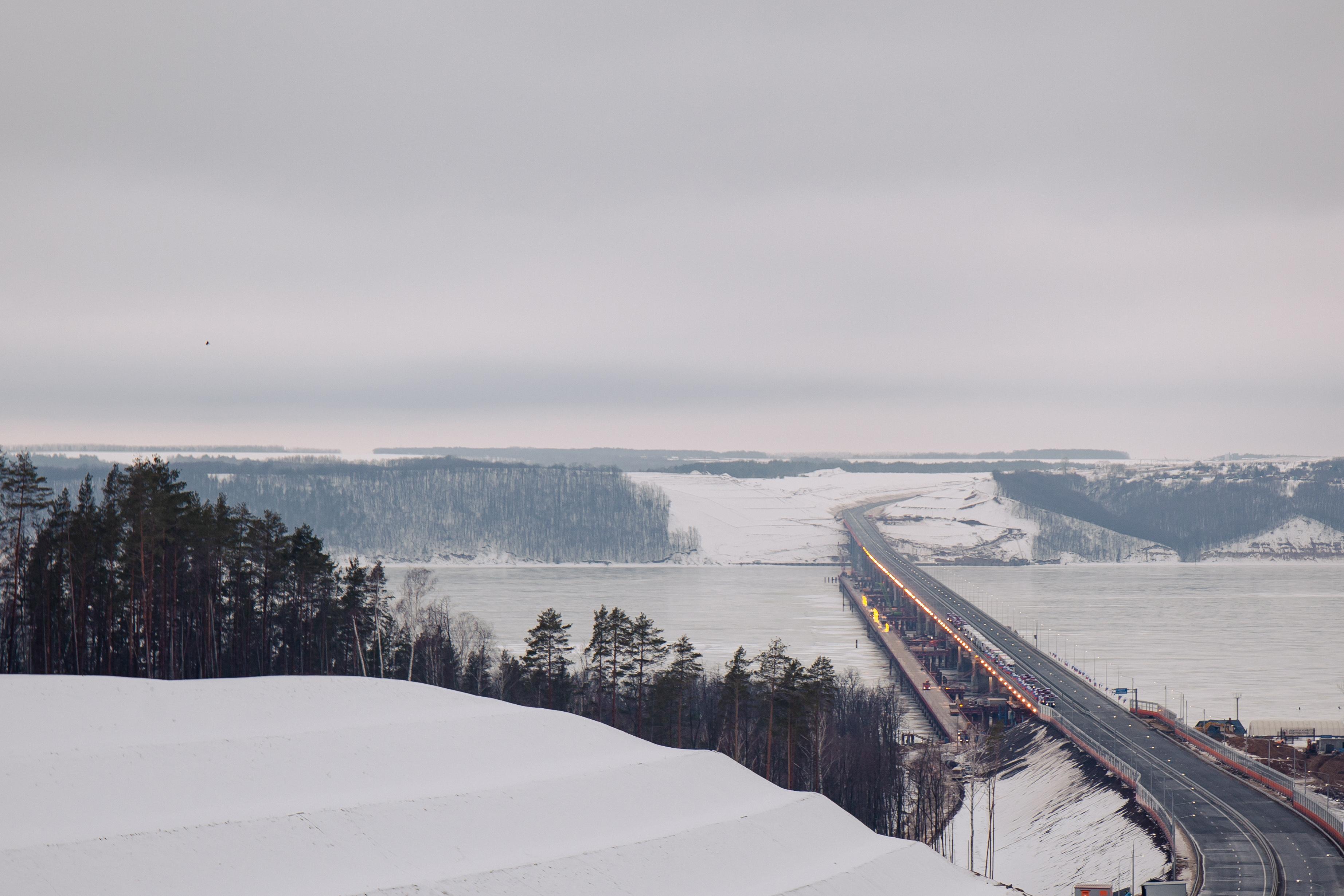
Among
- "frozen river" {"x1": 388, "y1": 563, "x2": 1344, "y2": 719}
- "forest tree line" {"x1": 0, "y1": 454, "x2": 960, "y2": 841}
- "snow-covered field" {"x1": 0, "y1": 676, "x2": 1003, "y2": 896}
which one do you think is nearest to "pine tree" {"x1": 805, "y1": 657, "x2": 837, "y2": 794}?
"forest tree line" {"x1": 0, "y1": 454, "x2": 960, "y2": 841}

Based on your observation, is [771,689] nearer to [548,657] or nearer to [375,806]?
[548,657]

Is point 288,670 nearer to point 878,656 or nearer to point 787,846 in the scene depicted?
point 787,846

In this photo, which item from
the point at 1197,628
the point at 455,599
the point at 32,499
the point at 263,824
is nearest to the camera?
the point at 263,824

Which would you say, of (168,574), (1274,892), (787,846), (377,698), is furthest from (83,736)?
(1274,892)

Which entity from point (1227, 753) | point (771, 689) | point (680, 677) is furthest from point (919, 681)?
point (680, 677)

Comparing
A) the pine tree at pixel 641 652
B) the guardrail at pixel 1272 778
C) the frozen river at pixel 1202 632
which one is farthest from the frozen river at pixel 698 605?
the pine tree at pixel 641 652

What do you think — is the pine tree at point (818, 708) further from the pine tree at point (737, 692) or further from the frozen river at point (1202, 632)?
the frozen river at point (1202, 632)
